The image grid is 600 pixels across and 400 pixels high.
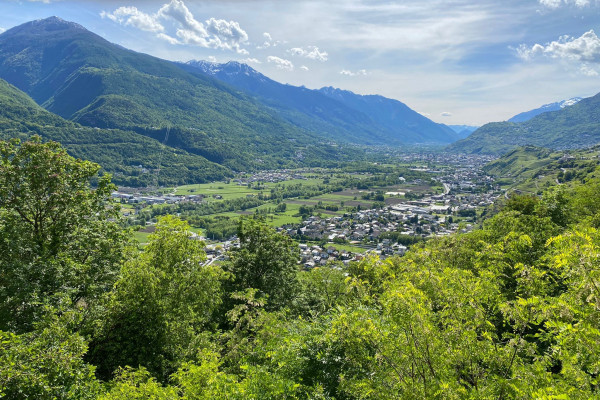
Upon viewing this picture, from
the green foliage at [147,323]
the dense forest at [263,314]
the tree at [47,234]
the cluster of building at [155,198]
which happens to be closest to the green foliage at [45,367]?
the dense forest at [263,314]

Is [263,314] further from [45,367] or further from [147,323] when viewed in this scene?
[45,367]

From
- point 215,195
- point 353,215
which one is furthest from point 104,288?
point 215,195

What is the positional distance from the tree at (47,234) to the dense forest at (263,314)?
0.07 meters

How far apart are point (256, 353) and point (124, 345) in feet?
24.8

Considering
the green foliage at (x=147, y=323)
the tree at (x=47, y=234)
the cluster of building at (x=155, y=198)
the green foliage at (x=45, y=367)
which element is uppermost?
the tree at (x=47, y=234)

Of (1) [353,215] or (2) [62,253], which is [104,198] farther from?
(1) [353,215]

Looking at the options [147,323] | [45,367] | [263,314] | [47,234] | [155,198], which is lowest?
[155,198]

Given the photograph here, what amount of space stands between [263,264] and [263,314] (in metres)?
9.59

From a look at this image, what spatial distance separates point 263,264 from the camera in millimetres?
25625

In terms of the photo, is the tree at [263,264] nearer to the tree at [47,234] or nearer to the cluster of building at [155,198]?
the tree at [47,234]

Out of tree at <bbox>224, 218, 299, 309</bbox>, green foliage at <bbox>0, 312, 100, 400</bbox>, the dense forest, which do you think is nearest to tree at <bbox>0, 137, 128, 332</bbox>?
the dense forest

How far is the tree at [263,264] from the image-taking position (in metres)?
24.9

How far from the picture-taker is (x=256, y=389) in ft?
26.8

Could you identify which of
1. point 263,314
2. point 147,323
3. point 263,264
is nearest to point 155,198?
point 263,264
